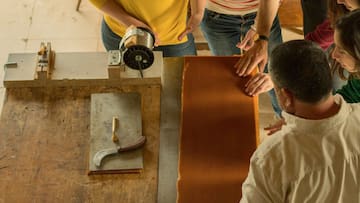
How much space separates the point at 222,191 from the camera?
1.56 meters

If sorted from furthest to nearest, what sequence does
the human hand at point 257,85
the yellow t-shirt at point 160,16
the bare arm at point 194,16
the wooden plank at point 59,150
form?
1. the bare arm at point 194,16
2. the yellow t-shirt at point 160,16
3. the human hand at point 257,85
4. the wooden plank at point 59,150

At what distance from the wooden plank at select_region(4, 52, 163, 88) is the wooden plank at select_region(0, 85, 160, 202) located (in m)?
0.02

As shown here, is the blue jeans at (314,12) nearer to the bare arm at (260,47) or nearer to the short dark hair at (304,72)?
the bare arm at (260,47)

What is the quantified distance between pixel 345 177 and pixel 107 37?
4.16ft

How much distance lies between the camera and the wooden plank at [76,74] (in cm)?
185

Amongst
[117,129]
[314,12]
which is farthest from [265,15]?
[117,129]

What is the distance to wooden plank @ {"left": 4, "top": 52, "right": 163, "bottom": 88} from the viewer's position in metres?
1.85

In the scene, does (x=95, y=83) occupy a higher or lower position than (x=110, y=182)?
higher

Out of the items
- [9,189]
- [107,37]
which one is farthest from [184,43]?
[9,189]

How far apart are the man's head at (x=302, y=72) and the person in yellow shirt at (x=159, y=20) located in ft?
→ 2.58

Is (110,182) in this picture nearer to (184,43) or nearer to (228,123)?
(228,123)

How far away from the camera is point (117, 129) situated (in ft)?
5.62

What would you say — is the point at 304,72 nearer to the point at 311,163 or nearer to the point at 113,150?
the point at 311,163

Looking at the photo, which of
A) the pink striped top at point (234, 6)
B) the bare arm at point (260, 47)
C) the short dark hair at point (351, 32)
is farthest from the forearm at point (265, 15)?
the short dark hair at point (351, 32)
